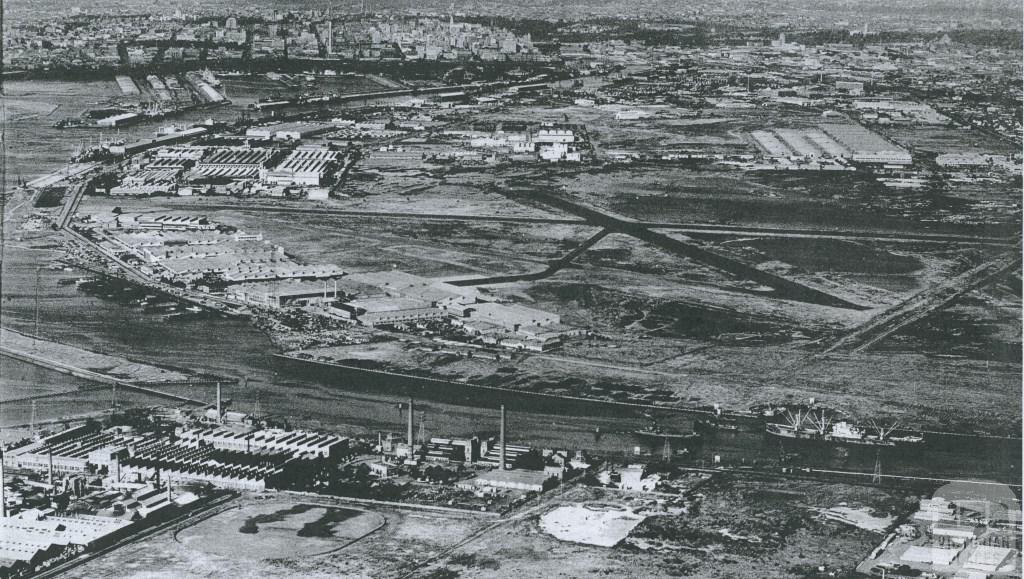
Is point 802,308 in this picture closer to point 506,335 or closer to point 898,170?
point 506,335

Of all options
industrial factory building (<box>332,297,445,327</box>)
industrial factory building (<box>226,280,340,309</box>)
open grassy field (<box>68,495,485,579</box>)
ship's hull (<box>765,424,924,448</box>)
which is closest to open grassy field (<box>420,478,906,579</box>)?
open grassy field (<box>68,495,485,579</box>)

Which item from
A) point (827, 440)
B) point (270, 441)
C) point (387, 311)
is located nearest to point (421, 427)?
point (270, 441)

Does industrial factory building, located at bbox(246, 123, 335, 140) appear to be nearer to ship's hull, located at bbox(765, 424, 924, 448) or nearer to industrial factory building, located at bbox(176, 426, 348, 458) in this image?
industrial factory building, located at bbox(176, 426, 348, 458)

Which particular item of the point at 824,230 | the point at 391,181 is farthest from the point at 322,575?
the point at 391,181

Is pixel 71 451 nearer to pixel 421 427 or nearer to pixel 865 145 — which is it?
pixel 421 427

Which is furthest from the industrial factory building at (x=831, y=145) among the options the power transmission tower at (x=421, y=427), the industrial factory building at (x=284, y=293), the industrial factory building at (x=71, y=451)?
the industrial factory building at (x=71, y=451)

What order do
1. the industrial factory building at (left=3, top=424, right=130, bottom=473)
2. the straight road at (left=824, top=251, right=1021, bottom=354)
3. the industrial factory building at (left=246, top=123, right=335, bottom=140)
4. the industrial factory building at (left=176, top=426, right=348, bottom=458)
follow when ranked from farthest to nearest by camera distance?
the industrial factory building at (left=246, top=123, right=335, bottom=140) < the straight road at (left=824, top=251, right=1021, bottom=354) < the industrial factory building at (left=176, top=426, right=348, bottom=458) < the industrial factory building at (left=3, top=424, right=130, bottom=473)
